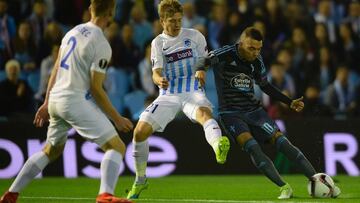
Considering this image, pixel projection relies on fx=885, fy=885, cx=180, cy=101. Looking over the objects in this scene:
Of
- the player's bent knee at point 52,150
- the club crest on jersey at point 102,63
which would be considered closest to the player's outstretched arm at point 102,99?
the club crest on jersey at point 102,63

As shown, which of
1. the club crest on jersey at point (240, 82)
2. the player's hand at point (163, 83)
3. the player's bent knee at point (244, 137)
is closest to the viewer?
the player's hand at point (163, 83)

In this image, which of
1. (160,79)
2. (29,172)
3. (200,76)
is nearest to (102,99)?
(29,172)

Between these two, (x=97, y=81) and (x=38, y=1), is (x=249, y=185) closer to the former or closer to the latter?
(x=97, y=81)

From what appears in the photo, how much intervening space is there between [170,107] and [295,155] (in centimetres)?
154

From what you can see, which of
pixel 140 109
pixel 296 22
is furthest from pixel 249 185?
pixel 296 22

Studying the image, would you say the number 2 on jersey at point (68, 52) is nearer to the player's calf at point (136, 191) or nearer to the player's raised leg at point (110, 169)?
the player's raised leg at point (110, 169)

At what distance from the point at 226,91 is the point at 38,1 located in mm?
7172

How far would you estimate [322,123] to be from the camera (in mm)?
14695

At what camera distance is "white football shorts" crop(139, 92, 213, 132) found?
1016cm

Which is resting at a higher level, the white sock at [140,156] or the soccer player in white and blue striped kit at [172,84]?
the soccer player in white and blue striped kit at [172,84]

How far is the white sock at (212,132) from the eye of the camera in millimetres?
9641

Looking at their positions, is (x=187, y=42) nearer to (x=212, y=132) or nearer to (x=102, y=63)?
(x=212, y=132)

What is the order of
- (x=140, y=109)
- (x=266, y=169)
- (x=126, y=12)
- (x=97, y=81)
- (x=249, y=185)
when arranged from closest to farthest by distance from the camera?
(x=97, y=81)
(x=266, y=169)
(x=249, y=185)
(x=140, y=109)
(x=126, y=12)

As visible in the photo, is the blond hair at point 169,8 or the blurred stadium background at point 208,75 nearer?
the blond hair at point 169,8
